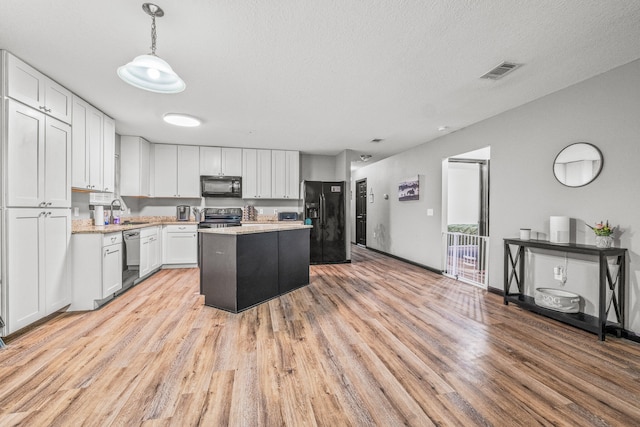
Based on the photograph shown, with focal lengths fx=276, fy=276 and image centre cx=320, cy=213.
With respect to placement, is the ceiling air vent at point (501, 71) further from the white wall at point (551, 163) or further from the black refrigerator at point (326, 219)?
the black refrigerator at point (326, 219)

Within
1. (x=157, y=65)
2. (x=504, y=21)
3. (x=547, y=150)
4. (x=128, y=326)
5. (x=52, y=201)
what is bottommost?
(x=128, y=326)

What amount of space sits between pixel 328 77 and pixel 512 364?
297 centimetres

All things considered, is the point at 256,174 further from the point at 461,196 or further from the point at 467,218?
the point at 467,218

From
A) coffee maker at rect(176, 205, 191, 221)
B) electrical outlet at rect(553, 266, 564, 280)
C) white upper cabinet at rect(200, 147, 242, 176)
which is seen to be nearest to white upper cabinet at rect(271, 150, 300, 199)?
white upper cabinet at rect(200, 147, 242, 176)

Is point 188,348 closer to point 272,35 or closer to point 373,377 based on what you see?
point 373,377

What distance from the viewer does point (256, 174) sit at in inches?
238

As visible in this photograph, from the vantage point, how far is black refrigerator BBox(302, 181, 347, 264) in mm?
5980

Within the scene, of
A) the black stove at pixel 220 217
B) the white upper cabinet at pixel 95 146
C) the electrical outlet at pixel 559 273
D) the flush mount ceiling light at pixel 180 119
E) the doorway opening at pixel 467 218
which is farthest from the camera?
the black stove at pixel 220 217

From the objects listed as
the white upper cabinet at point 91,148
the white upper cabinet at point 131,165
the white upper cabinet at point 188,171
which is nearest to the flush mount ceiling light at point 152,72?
the white upper cabinet at point 91,148

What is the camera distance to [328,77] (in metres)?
2.83

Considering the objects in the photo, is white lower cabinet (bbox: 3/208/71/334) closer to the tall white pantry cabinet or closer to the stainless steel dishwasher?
the tall white pantry cabinet

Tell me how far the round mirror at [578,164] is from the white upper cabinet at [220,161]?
17.3ft

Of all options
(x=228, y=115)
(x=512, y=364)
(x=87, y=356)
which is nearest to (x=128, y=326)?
(x=87, y=356)

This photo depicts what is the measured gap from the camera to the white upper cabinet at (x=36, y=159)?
2.43 m
